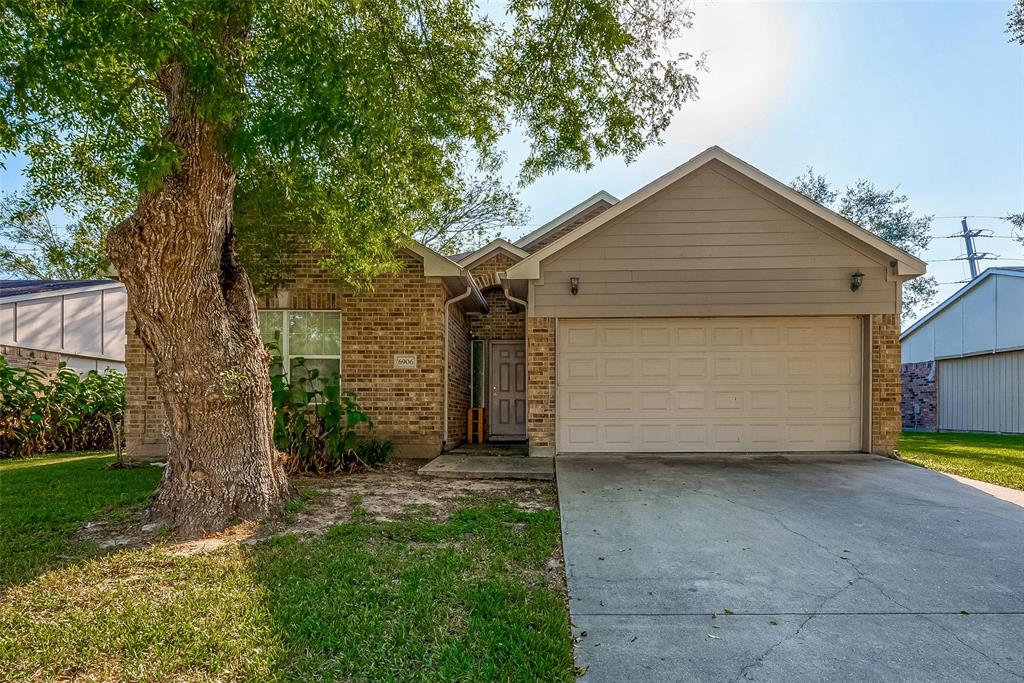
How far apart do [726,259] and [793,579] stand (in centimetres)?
529

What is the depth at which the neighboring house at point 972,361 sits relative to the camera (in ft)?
46.3

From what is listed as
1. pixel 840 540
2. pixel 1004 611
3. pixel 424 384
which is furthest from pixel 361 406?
pixel 1004 611

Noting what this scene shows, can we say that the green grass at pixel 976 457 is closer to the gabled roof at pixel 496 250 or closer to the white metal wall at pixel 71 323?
the gabled roof at pixel 496 250

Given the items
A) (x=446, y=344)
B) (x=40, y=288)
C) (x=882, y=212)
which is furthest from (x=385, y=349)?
(x=882, y=212)

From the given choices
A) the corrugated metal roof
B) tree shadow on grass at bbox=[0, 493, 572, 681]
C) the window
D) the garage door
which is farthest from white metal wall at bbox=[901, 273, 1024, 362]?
the corrugated metal roof

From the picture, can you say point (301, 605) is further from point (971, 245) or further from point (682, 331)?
point (971, 245)

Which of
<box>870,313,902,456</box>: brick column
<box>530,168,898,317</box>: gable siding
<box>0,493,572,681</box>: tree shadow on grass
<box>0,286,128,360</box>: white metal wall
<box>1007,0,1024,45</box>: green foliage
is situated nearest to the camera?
<box>0,493,572,681</box>: tree shadow on grass

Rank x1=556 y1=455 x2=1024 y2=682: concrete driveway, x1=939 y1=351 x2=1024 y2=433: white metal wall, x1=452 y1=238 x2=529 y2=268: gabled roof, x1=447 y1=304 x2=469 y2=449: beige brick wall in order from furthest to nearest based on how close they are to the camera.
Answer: x1=939 y1=351 x2=1024 y2=433: white metal wall < x1=452 y1=238 x2=529 y2=268: gabled roof < x1=447 y1=304 x2=469 y2=449: beige brick wall < x1=556 y1=455 x2=1024 y2=682: concrete driveway

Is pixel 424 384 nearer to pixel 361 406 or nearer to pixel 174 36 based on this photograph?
pixel 361 406

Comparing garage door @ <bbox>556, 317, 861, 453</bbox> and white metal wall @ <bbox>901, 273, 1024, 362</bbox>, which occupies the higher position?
white metal wall @ <bbox>901, 273, 1024, 362</bbox>

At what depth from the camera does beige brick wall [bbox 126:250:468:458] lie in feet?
28.2

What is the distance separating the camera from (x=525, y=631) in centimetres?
287

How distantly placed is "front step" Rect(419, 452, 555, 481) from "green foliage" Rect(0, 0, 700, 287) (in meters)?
2.94

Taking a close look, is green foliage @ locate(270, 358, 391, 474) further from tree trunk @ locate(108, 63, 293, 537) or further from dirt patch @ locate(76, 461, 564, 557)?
tree trunk @ locate(108, 63, 293, 537)
